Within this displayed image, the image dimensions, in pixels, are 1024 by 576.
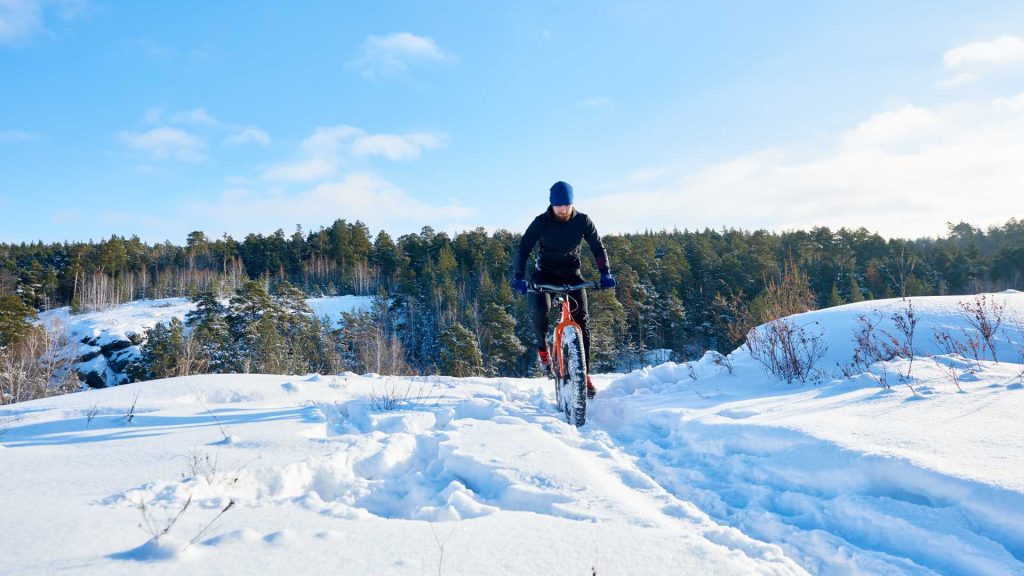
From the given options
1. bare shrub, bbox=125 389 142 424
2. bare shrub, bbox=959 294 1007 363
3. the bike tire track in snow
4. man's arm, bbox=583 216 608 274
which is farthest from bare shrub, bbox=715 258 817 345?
bare shrub, bbox=125 389 142 424

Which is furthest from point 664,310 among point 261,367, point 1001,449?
point 1001,449

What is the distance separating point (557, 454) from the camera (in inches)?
109

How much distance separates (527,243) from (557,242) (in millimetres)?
287

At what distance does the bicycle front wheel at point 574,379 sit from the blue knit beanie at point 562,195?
3.66 feet

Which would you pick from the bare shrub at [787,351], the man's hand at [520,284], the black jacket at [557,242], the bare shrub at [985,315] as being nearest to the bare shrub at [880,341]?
the bare shrub at [787,351]

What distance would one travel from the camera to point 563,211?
438cm

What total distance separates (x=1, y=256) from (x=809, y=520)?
93.9 m

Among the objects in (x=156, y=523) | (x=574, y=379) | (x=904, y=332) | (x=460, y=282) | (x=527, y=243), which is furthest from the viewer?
(x=460, y=282)

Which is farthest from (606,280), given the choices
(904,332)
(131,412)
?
(131,412)

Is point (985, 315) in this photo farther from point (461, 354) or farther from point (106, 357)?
point (106, 357)

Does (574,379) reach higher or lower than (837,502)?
higher

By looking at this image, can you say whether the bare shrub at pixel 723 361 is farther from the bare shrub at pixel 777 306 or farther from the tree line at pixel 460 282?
the tree line at pixel 460 282

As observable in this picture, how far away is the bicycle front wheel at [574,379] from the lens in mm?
3910

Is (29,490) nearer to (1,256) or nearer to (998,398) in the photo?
(998,398)
